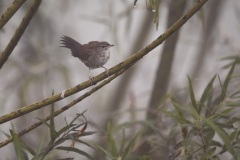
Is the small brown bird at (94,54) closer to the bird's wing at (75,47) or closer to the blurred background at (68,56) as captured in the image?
the bird's wing at (75,47)

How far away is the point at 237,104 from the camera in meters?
1.04

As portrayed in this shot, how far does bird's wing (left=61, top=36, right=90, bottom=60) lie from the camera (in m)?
1.07

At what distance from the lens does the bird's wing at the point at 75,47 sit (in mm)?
1068

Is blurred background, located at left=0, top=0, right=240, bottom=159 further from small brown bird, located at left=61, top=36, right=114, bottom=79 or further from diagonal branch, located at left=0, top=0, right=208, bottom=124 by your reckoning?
diagonal branch, located at left=0, top=0, right=208, bottom=124

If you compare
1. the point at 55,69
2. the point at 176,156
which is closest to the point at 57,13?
the point at 55,69

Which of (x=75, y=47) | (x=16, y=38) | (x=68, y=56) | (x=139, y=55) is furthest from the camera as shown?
(x=68, y=56)

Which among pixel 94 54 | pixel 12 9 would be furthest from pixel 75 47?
pixel 12 9

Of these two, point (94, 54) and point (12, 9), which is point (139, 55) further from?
point (94, 54)

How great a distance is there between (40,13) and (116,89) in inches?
21.4

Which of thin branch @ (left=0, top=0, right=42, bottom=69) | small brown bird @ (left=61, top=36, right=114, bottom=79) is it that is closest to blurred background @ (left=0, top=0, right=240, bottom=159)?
small brown bird @ (left=61, top=36, right=114, bottom=79)

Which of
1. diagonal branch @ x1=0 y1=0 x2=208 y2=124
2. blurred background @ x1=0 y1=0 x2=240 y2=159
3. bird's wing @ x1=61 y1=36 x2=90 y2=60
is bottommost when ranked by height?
diagonal branch @ x1=0 y1=0 x2=208 y2=124

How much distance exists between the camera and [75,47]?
108 cm

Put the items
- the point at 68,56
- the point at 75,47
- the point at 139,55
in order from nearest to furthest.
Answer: the point at 139,55, the point at 75,47, the point at 68,56

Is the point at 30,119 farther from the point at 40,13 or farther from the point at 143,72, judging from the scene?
the point at 143,72
